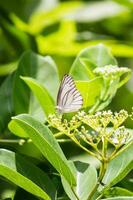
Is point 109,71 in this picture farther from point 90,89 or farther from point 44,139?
point 44,139

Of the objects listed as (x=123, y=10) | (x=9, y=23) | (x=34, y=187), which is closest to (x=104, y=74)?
(x=34, y=187)

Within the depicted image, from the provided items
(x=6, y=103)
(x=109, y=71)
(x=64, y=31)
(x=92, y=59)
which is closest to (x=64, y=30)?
(x=64, y=31)

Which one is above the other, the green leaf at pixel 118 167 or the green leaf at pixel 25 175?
the green leaf at pixel 118 167

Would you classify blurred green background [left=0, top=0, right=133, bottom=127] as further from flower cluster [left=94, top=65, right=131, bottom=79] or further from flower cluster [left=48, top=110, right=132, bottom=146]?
flower cluster [left=48, top=110, right=132, bottom=146]

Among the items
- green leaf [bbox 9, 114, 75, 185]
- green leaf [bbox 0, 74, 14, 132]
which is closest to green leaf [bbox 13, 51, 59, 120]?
green leaf [bbox 0, 74, 14, 132]

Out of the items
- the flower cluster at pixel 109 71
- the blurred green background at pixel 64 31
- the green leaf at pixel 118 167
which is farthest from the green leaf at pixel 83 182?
the blurred green background at pixel 64 31

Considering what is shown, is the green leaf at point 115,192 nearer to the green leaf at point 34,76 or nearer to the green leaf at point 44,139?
the green leaf at point 44,139

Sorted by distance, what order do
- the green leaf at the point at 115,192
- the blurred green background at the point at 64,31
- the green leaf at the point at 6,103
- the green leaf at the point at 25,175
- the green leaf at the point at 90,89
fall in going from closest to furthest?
the green leaf at the point at 25,175 < the green leaf at the point at 115,192 < the green leaf at the point at 90,89 < the green leaf at the point at 6,103 < the blurred green background at the point at 64,31
